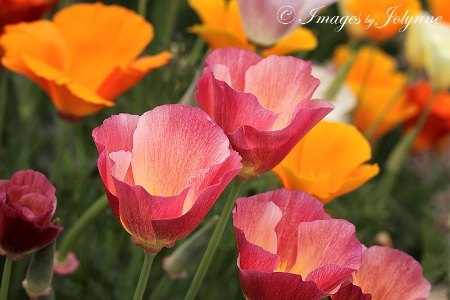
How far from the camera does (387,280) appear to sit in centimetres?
40

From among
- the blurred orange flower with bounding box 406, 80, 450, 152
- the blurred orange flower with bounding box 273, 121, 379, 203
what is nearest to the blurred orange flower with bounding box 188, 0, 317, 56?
the blurred orange flower with bounding box 273, 121, 379, 203

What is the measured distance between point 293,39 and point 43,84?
8.6 inches

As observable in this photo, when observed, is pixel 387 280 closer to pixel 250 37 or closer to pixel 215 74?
pixel 215 74

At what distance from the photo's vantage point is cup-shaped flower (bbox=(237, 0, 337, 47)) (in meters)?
0.59

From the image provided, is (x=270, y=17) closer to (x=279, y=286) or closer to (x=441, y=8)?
(x=279, y=286)

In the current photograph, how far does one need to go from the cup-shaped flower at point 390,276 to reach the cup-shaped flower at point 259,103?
0.07 m

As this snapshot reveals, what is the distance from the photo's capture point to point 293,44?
66cm

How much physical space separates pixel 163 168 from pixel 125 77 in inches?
7.1

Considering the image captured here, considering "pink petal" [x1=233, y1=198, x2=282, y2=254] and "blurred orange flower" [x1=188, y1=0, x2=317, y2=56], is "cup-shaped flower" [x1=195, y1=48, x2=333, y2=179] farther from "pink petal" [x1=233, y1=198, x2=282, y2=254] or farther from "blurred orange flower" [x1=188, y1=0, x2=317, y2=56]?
"blurred orange flower" [x1=188, y1=0, x2=317, y2=56]

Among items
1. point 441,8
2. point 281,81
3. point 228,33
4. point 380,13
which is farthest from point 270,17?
point 441,8

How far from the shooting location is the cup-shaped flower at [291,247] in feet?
1.16

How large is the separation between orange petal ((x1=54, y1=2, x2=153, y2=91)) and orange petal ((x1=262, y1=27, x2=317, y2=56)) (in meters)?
0.10

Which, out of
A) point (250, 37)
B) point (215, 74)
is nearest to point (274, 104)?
point (215, 74)

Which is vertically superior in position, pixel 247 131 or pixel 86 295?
pixel 247 131
